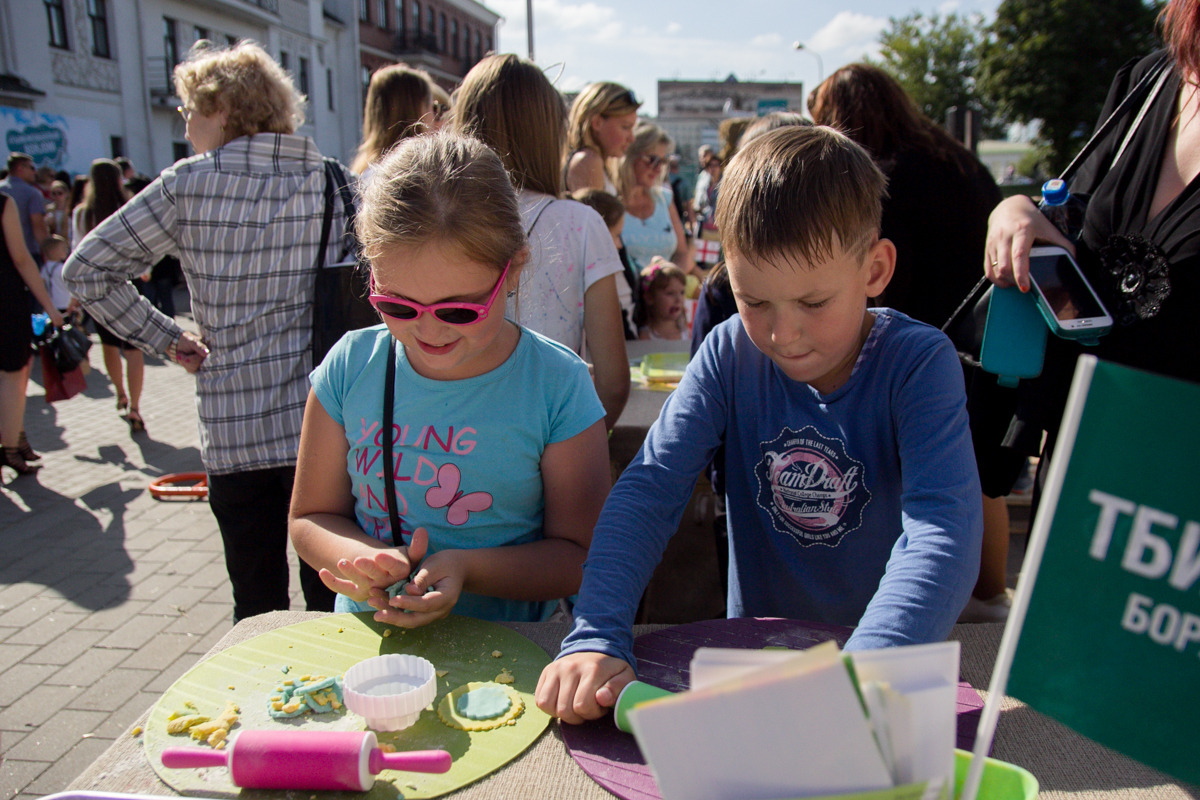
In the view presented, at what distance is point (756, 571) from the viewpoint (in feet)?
5.08

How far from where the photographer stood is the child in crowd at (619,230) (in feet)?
12.5

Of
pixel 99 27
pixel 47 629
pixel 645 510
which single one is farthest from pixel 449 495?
pixel 99 27

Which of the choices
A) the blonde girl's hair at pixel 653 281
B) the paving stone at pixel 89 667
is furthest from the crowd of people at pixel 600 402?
the blonde girl's hair at pixel 653 281

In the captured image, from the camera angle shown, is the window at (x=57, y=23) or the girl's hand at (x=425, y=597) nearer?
the girl's hand at (x=425, y=597)

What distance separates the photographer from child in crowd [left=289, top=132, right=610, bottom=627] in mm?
1441

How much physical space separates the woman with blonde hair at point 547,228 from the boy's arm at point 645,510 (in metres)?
0.99

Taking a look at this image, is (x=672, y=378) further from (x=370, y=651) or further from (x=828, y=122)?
(x=370, y=651)

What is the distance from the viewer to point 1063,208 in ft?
5.97

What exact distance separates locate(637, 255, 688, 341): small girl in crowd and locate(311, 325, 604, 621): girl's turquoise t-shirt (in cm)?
329

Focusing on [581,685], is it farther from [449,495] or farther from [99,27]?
[99,27]

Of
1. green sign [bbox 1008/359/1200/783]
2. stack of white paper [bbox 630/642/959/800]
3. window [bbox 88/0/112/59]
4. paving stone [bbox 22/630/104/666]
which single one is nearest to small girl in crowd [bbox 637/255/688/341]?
paving stone [bbox 22/630/104/666]

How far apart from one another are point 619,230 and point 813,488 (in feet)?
9.85

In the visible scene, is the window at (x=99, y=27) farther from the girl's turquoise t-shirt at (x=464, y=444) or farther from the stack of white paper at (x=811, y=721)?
the stack of white paper at (x=811, y=721)

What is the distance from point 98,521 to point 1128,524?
5.26 meters
